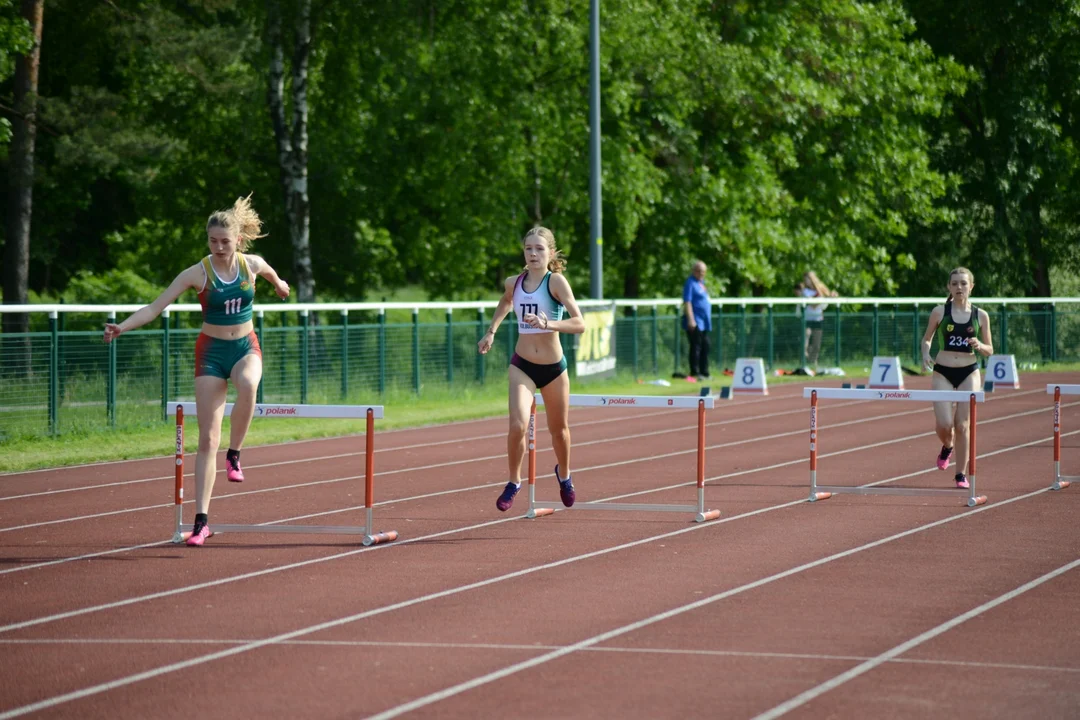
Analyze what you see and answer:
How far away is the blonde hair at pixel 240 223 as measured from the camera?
34.2ft

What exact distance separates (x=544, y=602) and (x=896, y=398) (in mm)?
4928

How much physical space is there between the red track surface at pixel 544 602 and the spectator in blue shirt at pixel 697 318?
44.2 ft

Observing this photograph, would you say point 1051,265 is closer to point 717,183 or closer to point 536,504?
point 717,183

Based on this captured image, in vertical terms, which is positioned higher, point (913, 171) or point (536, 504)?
point (913, 171)

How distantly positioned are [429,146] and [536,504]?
83.9ft

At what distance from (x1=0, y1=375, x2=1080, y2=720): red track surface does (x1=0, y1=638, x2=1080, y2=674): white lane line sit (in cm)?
2

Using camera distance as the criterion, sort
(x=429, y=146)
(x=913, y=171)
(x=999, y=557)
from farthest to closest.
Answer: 1. (x=913, y=171)
2. (x=429, y=146)
3. (x=999, y=557)

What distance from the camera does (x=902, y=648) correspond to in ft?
24.6

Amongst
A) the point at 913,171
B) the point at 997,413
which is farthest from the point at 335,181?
the point at 997,413

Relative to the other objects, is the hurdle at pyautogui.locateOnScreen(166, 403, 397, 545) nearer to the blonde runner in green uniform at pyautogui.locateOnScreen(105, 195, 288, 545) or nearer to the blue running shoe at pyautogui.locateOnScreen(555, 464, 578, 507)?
the blonde runner in green uniform at pyautogui.locateOnScreen(105, 195, 288, 545)

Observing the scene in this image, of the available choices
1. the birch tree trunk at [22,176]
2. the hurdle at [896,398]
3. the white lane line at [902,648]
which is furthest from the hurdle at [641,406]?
the birch tree trunk at [22,176]

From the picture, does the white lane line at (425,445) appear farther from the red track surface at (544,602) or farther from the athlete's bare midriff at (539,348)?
the athlete's bare midriff at (539,348)

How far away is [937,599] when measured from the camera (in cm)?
883

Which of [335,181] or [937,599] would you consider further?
[335,181]
